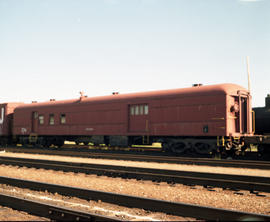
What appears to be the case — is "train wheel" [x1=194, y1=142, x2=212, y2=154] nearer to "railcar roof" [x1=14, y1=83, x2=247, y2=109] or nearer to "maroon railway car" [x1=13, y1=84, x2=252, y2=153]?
"maroon railway car" [x1=13, y1=84, x2=252, y2=153]

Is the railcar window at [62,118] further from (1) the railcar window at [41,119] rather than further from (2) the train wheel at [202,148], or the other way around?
(2) the train wheel at [202,148]

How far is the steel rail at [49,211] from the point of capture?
4410 mm

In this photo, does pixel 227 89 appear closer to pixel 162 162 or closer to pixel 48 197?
pixel 162 162

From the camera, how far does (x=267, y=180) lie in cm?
748

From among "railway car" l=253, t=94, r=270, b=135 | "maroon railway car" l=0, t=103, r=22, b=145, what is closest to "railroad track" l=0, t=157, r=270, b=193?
"railway car" l=253, t=94, r=270, b=135

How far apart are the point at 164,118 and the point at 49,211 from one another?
1197 centimetres

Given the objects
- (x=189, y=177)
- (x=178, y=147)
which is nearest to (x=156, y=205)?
(x=189, y=177)

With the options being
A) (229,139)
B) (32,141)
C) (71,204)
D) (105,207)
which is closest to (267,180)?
(105,207)

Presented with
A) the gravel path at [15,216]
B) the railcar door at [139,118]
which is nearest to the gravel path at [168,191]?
the gravel path at [15,216]

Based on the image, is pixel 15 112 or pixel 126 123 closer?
pixel 126 123

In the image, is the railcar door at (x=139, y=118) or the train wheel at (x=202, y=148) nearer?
the train wheel at (x=202, y=148)

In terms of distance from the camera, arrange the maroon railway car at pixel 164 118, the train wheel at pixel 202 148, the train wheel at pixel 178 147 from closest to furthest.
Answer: the maroon railway car at pixel 164 118 < the train wheel at pixel 202 148 < the train wheel at pixel 178 147

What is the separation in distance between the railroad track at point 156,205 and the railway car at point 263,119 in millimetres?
12743

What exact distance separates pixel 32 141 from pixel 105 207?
20.3m
